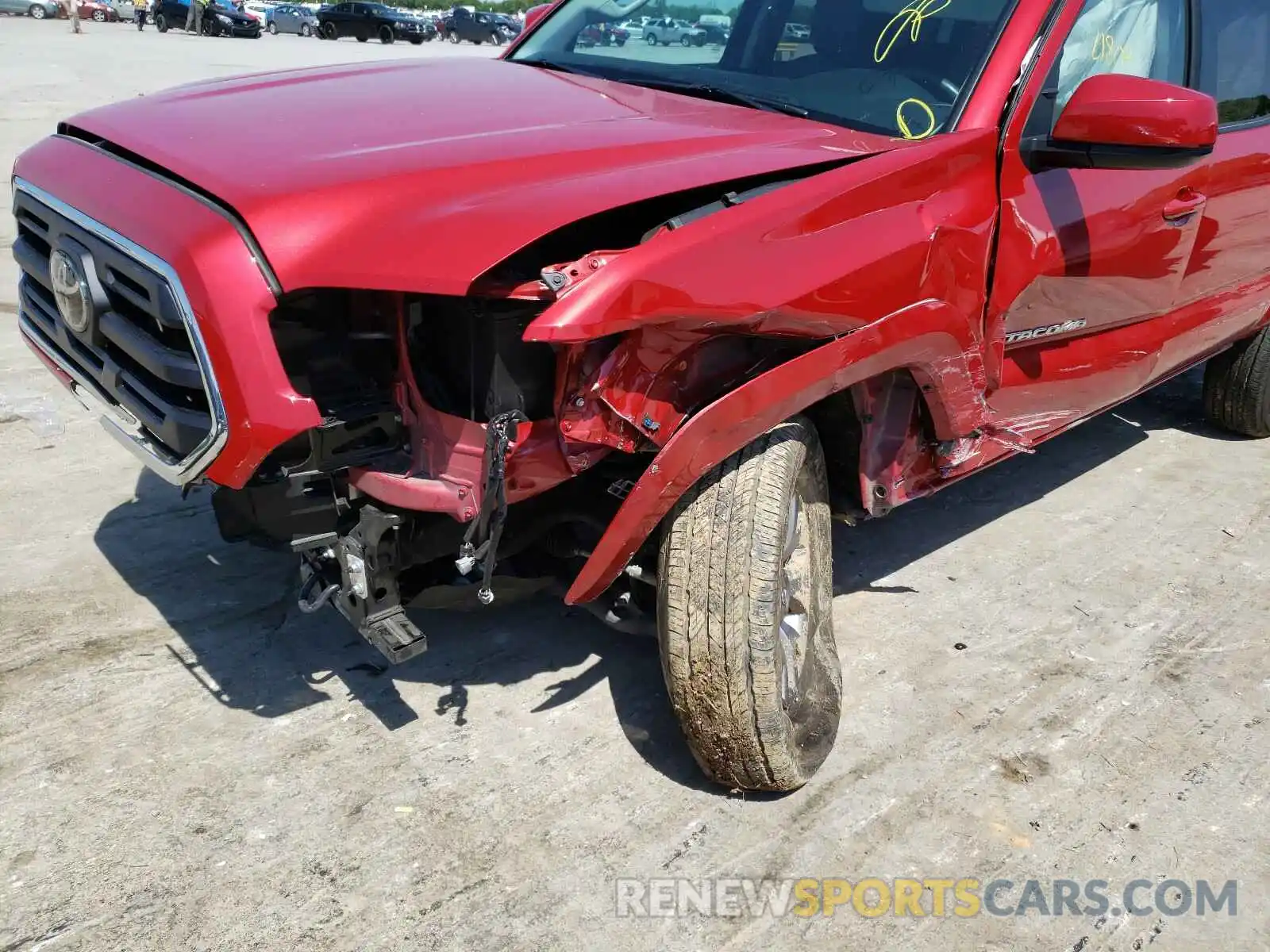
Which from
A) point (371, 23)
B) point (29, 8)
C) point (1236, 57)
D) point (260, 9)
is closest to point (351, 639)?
point (1236, 57)

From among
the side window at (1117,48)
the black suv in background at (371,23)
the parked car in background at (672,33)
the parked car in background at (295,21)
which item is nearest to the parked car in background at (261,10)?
the parked car in background at (295,21)

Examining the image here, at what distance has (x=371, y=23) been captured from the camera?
38.9m

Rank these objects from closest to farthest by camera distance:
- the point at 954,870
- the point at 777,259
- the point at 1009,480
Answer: the point at 777,259 → the point at 954,870 → the point at 1009,480

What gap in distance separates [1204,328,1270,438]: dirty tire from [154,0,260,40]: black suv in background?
37226 mm

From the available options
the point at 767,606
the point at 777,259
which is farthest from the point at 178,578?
the point at 777,259

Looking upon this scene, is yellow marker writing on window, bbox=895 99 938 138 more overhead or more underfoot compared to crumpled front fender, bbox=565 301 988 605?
more overhead

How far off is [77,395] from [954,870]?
2263mm

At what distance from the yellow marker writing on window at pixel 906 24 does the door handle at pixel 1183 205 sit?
972mm

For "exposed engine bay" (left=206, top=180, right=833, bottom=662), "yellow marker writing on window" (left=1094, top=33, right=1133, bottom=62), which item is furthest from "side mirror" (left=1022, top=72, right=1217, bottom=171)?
"exposed engine bay" (left=206, top=180, right=833, bottom=662)

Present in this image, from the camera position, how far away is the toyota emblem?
237 cm

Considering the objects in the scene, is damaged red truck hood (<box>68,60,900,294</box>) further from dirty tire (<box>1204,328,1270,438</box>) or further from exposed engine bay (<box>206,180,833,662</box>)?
dirty tire (<box>1204,328,1270,438</box>)

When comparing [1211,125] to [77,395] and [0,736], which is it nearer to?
[77,395]

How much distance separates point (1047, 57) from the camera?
9.78ft

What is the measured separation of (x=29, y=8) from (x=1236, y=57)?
1846 inches
